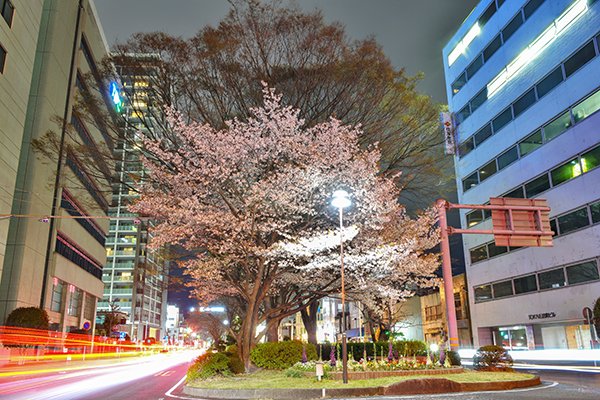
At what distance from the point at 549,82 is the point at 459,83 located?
1456 centimetres

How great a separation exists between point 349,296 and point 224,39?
15.1 m

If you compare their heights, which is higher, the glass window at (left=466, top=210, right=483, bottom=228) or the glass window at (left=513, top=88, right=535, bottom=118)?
the glass window at (left=513, top=88, right=535, bottom=118)

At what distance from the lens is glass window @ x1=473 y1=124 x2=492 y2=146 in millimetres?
43969

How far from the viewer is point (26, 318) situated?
36.5 metres

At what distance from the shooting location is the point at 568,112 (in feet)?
110

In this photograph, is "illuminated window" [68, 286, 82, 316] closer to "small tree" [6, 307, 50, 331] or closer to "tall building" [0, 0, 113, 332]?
"tall building" [0, 0, 113, 332]

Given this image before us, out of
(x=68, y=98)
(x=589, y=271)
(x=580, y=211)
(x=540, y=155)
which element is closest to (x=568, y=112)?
(x=540, y=155)

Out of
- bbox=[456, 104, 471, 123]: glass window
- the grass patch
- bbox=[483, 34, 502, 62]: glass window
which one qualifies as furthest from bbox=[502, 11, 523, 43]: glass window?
the grass patch

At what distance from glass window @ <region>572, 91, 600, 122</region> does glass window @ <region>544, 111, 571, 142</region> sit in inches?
28.2

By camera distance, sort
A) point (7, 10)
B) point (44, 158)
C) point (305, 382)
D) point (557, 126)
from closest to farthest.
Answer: point (305, 382) < point (557, 126) < point (7, 10) < point (44, 158)

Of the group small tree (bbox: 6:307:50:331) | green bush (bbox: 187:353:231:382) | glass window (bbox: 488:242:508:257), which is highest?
glass window (bbox: 488:242:508:257)

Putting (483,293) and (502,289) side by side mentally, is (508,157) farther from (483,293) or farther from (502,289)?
(483,293)

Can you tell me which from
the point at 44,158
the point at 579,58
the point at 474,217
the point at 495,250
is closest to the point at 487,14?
the point at 579,58

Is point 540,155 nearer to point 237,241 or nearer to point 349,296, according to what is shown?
point 349,296
